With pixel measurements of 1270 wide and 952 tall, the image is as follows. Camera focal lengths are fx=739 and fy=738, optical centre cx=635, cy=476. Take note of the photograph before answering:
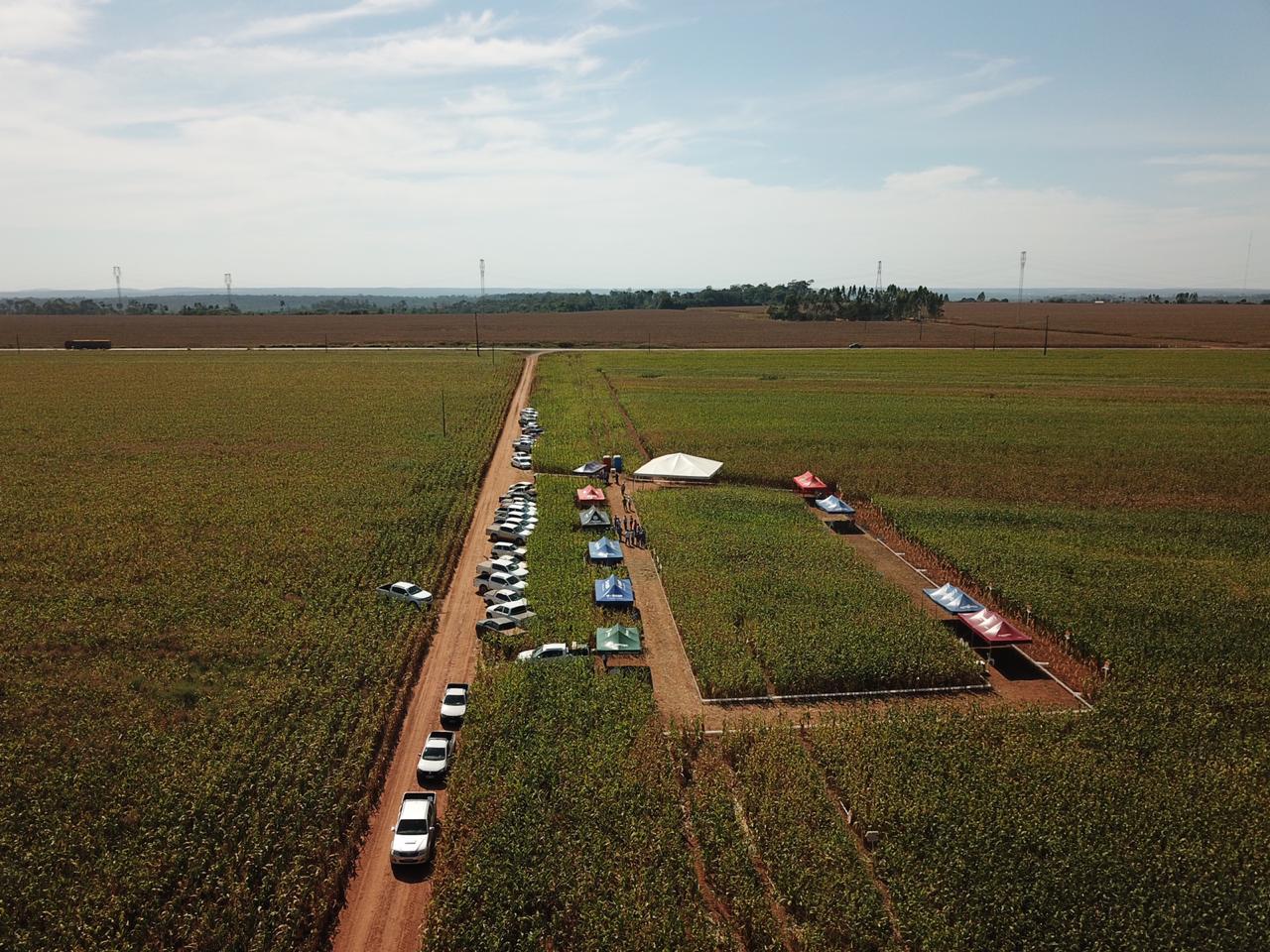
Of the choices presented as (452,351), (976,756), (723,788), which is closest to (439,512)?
(723,788)

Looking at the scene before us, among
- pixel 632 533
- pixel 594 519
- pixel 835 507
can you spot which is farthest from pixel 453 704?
pixel 835 507

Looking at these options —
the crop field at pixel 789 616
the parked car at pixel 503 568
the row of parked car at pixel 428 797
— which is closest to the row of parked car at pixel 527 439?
the crop field at pixel 789 616

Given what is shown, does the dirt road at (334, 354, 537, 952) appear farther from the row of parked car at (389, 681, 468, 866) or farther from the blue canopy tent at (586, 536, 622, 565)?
the blue canopy tent at (586, 536, 622, 565)

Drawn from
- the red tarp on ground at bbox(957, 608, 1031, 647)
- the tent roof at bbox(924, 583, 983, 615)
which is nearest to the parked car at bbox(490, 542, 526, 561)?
the tent roof at bbox(924, 583, 983, 615)

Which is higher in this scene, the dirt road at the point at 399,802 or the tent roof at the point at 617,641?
the tent roof at the point at 617,641

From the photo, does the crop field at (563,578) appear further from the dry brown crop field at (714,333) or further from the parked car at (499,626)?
the dry brown crop field at (714,333)

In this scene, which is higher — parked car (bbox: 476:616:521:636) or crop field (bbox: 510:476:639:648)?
crop field (bbox: 510:476:639:648)

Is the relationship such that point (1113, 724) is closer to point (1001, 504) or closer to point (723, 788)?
point (723, 788)
